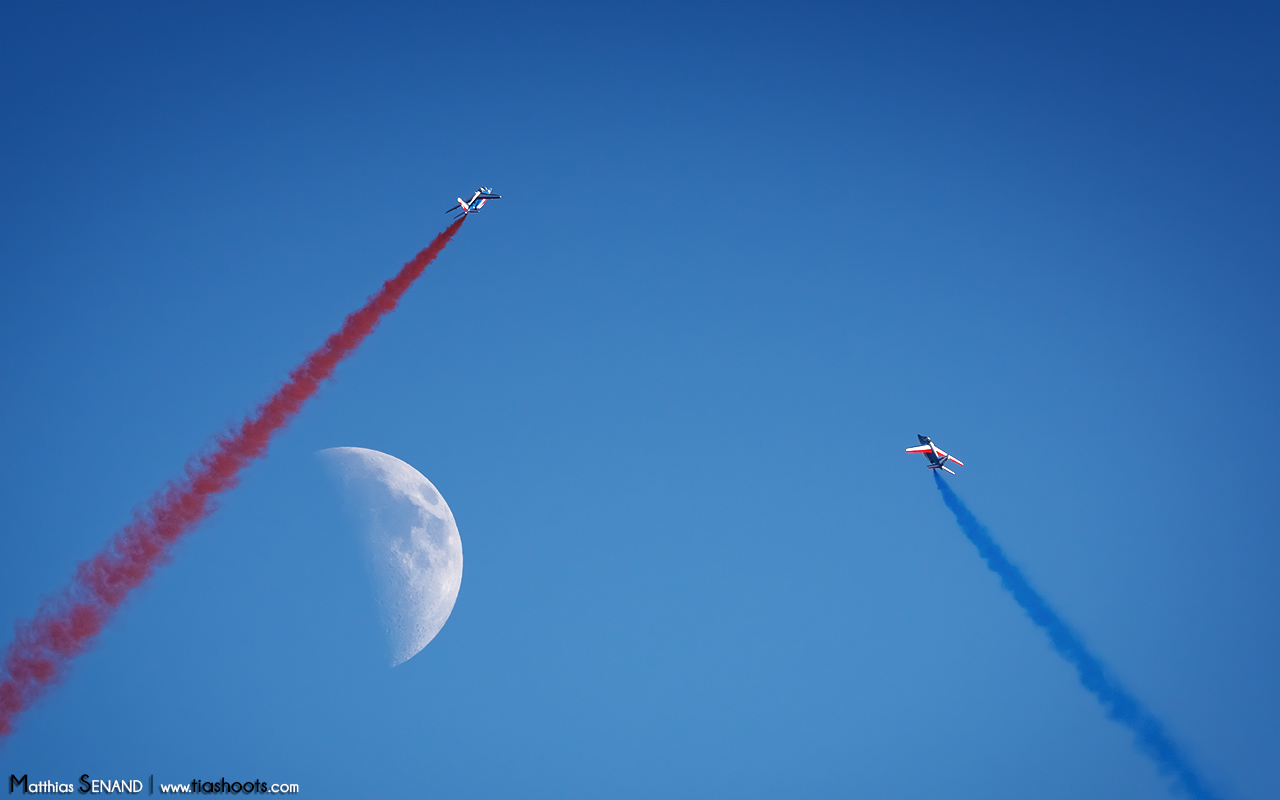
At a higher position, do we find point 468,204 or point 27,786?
point 468,204

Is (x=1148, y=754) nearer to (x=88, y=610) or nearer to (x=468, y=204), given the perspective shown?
(x=468, y=204)

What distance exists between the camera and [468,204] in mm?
55156

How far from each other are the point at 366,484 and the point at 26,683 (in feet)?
65.6

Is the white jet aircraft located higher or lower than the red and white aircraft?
higher

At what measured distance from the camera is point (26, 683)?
159 feet

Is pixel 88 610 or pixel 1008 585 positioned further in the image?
pixel 1008 585

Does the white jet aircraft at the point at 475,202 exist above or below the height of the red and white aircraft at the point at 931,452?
above

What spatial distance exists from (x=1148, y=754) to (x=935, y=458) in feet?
80.7

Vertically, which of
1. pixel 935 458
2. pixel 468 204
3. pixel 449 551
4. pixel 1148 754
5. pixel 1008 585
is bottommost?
pixel 1148 754

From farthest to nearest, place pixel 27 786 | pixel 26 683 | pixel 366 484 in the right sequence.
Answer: pixel 366 484, pixel 27 786, pixel 26 683

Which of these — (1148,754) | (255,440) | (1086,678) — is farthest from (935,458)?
(255,440)

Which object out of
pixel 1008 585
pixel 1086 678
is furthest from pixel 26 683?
pixel 1086 678

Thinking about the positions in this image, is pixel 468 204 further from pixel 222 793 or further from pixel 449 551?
pixel 222 793

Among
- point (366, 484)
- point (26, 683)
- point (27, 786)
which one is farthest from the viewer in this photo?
point (366, 484)
